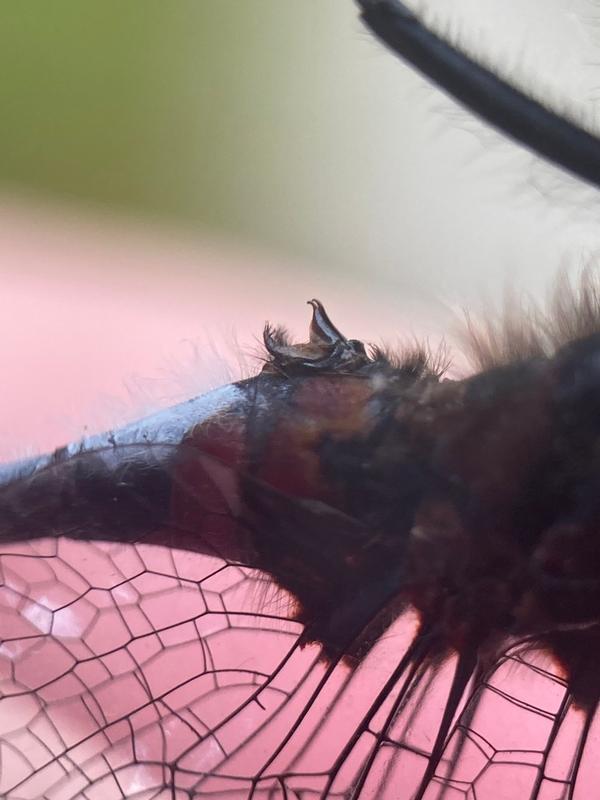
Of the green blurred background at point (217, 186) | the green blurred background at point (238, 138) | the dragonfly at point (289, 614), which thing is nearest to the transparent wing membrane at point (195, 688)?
the dragonfly at point (289, 614)

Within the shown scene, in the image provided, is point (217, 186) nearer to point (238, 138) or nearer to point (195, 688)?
point (238, 138)

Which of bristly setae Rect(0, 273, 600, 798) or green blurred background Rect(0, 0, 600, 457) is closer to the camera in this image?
bristly setae Rect(0, 273, 600, 798)

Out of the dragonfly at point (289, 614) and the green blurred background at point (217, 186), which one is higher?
the green blurred background at point (217, 186)

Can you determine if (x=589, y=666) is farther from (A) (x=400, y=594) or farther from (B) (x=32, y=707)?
(B) (x=32, y=707)

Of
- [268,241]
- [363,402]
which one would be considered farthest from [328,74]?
[363,402]

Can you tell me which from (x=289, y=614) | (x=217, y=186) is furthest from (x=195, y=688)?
(x=217, y=186)

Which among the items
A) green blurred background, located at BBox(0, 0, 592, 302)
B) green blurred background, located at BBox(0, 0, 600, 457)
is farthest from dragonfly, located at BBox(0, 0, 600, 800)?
green blurred background, located at BBox(0, 0, 592, 302)

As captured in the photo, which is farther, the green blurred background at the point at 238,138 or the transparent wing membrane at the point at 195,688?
the green blurred background at the point at 238,138

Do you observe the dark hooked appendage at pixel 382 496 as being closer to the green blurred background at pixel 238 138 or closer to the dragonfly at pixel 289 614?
the dragonfly at pixel 289 614

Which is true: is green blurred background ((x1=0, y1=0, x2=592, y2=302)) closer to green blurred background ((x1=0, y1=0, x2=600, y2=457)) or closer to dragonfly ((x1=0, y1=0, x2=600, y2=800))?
green blurred background ((x1=0, y1=0, x2=600, y2=457))
